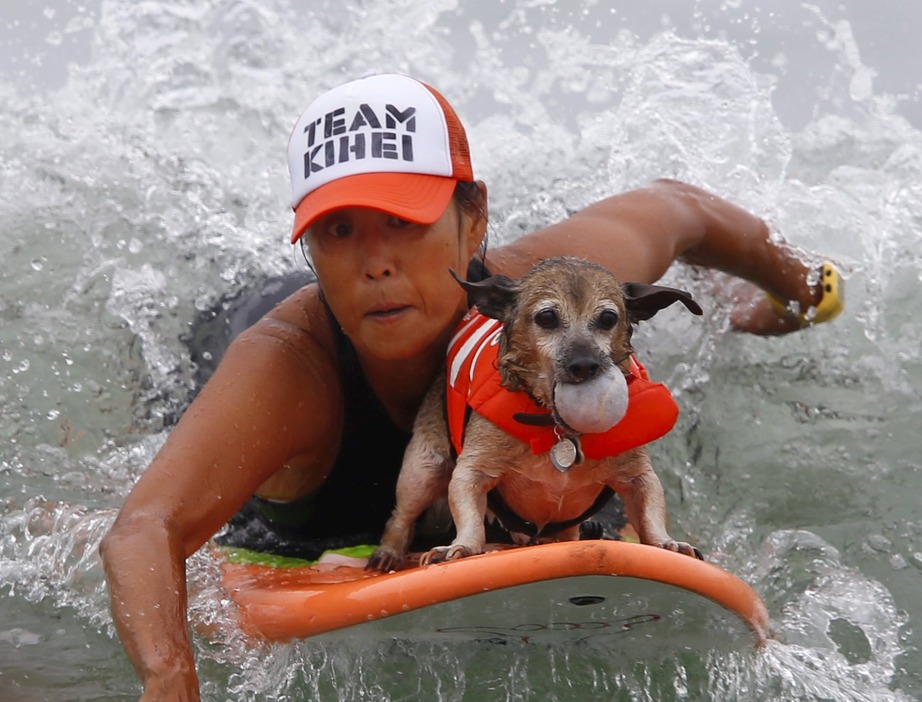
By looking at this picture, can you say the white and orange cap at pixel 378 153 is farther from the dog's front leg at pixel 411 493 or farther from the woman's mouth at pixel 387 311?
the dog's front leg at pixel 411 493

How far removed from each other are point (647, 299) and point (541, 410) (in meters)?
0.35

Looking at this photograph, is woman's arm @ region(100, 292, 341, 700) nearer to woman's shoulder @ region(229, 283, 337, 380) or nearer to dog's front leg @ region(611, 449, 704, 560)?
woman's shoulder @ region(229, 283, 337, 380)

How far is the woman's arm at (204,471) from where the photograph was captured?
265 centimetres

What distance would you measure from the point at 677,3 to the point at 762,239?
3.65m

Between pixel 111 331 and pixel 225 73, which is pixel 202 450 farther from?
pixel 225 73

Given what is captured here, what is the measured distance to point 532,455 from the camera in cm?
283

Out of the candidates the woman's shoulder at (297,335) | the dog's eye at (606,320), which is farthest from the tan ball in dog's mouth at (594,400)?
the woman's shoulder at (297,335)

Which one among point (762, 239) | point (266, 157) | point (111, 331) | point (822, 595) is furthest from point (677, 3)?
point (822, 595)

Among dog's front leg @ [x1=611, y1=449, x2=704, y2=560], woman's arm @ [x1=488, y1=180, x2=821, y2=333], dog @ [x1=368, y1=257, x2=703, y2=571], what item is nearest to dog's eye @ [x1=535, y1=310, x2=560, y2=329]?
dog @ [x1=368, y1=257, x2=703, y2=571]

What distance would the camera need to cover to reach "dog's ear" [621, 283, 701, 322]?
8.79 feet

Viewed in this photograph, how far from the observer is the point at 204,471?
2943 mm

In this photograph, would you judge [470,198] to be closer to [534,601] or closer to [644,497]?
[644,497]

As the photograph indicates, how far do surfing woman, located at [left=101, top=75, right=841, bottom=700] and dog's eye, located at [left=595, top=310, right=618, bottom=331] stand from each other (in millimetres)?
637

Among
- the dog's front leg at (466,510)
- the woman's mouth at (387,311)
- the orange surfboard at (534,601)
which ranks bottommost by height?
the orange surfboard at (534,601)
